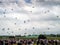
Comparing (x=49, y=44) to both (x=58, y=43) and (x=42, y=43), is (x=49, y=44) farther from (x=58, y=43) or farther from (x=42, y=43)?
(x=42, y=43)

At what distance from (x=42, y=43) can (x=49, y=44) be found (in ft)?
12.8

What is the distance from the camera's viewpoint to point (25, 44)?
99.1ft

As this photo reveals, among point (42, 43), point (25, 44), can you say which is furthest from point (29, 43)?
point (42, 43)

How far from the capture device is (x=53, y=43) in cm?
3139

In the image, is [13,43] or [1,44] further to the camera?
[13,43]

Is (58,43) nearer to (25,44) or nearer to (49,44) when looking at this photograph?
(49,44)

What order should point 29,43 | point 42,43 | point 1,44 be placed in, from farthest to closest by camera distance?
point 29,43
point 42,43
point 1,44

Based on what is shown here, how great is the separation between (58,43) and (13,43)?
20.9ft

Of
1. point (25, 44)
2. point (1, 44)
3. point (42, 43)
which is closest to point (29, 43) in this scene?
point (25, 44)

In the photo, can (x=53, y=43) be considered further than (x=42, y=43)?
Yes

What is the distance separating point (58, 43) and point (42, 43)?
325cm

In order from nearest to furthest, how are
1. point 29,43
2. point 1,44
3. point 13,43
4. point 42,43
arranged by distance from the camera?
1. point 1,44
2. point 42,43
3. point 29,43
4. point 13,43

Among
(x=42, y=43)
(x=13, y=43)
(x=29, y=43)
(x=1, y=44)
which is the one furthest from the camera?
(x=13, y=43)

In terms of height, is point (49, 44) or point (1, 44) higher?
point (1, 44)
